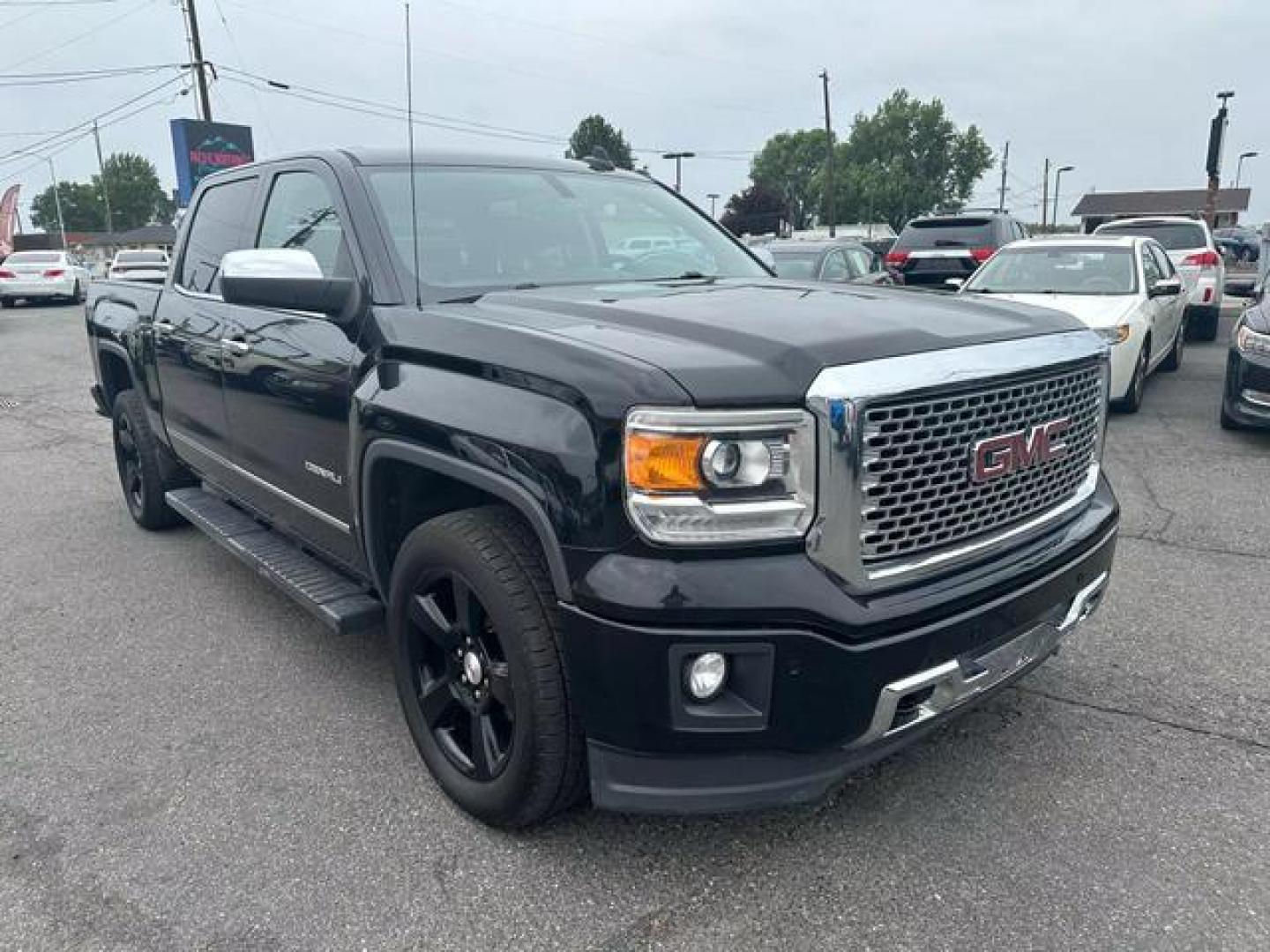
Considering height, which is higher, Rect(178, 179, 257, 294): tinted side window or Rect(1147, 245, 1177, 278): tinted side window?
Rect(178, 179, 257, 294): tinted side window

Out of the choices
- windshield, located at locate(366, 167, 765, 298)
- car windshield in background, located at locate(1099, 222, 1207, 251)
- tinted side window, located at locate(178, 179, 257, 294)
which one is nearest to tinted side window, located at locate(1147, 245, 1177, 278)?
car windshield in background, located at locate(1099, 222, 1207, 251)

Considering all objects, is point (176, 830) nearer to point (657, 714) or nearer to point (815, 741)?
point (657, 714)

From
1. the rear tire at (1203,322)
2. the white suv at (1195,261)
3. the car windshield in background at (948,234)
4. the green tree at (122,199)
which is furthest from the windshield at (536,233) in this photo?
the green tree at (122,199)

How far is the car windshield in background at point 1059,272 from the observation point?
842cm

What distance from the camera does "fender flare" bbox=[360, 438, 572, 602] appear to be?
2180mm

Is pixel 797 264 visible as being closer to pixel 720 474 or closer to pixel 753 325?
pixel 753 325

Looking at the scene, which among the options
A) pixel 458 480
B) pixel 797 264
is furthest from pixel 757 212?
pixel 458 480

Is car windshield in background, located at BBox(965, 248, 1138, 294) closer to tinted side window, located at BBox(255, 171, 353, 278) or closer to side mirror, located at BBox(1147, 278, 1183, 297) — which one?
side mirror, located at BBox(1147, 278, 1183, 297)

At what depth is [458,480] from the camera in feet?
8.57

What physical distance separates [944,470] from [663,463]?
0.71 metres

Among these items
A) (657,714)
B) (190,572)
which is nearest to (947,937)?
(657,714)

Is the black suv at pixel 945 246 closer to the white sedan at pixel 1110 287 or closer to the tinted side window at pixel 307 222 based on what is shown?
the white sedan at pixel 1110 287

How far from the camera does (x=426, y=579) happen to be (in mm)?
2650

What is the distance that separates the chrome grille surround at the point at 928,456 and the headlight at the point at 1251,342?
5437 millimetres
